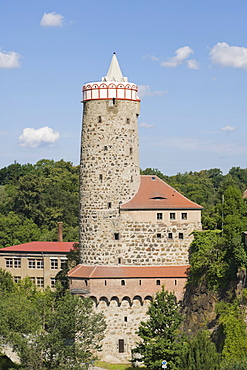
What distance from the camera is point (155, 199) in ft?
170

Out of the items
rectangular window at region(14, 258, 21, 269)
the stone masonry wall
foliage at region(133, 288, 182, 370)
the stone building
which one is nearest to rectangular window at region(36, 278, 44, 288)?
rectangular window at region(14, 258, 21, 269)

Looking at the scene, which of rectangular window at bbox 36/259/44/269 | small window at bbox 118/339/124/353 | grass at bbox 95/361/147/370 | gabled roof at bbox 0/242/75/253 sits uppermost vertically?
gabled roof at bbox 0/242/75/253

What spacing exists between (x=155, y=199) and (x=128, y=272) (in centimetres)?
570

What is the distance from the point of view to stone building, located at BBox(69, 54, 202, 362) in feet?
167

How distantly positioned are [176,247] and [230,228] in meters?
4.95

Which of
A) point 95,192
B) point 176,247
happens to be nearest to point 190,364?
point 176,247

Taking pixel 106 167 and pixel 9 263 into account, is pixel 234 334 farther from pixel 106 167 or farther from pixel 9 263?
pixel 9 263

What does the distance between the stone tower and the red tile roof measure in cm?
77

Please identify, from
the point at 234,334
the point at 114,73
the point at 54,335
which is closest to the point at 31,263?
the point at 114,73

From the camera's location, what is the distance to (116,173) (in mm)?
51375

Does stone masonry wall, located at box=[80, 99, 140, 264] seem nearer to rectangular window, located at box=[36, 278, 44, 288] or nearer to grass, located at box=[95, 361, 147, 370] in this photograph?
grass, located at box=[95, 361, 147, 370]

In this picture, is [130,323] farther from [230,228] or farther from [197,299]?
[230,228]

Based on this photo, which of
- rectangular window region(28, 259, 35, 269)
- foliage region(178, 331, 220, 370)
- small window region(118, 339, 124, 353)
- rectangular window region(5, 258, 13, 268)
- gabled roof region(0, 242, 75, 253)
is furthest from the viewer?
rectangular window region(5, 258, 13, 268)

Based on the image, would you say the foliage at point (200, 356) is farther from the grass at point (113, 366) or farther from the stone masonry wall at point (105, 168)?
the stone masonry wall at point (105, 168)
